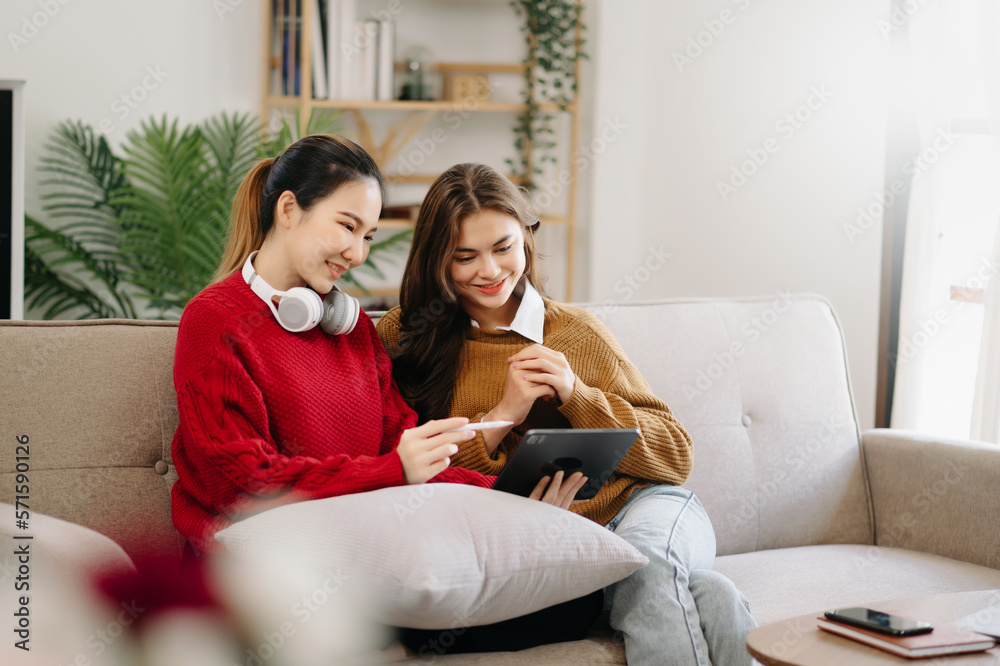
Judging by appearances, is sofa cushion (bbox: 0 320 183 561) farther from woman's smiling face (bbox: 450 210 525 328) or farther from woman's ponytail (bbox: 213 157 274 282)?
woman's smiling face (bbox: 450 210 525 328)

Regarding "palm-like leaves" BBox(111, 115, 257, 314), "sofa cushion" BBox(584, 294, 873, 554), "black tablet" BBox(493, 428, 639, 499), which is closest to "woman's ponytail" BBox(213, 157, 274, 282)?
"black tablet" BBox(493, 428, 639, 499)

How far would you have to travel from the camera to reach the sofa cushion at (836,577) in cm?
150

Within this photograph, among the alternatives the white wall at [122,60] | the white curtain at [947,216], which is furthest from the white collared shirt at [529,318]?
the white wall at [122,60]

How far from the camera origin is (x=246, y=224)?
149 cm

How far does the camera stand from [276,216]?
144 centimetres

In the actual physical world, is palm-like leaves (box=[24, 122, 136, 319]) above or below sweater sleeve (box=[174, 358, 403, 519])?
above

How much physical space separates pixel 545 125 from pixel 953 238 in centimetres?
162

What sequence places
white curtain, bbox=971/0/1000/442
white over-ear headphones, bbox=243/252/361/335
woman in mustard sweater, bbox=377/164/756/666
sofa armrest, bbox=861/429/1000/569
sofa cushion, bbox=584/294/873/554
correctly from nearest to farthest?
white over-ear headphones, bbox=243/252/361/335, woman in mustard sweater, bbox=377/164/756/666, sofa armrest, bbox=861/429/1000/569, sofa cushion, bbox=584/294/873/554, white curtain, bbox=971/0/1000/442

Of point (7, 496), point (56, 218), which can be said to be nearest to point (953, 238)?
point (7, 496)

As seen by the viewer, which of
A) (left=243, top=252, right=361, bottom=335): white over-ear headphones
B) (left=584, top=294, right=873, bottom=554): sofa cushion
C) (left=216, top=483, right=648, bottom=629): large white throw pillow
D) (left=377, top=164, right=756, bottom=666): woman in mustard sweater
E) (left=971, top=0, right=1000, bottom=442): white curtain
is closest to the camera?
(left=216, top=483, right=648, bottom=629): large white throw pillow

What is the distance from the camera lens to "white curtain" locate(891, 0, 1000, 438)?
7.73 feet

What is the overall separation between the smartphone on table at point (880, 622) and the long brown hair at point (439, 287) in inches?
30.3

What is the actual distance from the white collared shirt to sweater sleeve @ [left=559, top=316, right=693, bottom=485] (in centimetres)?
10

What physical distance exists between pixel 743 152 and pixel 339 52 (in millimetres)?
1493
